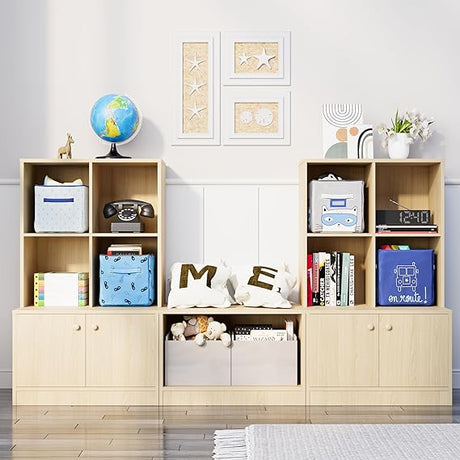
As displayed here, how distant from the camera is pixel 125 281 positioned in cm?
389

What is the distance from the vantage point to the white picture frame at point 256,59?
4207 millimetres

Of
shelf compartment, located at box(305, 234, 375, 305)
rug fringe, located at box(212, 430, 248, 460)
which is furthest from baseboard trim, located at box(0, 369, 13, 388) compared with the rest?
shelf compartment, located at box(305, 234, 375, 305)

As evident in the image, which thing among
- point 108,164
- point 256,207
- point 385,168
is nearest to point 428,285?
point 385,168

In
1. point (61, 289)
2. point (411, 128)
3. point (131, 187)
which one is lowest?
Result: point (61, 289)

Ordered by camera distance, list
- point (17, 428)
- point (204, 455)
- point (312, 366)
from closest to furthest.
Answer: point (204, 455) < point (17, 428) < point (312, 366)

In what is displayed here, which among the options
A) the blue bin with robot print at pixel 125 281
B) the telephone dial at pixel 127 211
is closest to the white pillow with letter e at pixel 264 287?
the blue bin with robot print at pixel 125 281

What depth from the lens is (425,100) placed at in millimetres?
4227

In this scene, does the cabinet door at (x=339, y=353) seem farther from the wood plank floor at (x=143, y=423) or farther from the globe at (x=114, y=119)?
the globe at (x=114, y=119)

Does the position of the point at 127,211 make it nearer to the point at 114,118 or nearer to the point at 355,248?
the point at 114,118

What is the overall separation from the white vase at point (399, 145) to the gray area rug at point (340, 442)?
1.40 m

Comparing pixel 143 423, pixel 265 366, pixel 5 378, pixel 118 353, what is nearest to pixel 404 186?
pixel 265 366

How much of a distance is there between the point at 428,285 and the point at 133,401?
1.55 meters

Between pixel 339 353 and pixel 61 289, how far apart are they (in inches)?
55.4

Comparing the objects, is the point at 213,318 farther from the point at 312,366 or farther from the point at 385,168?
the point at 385,168
